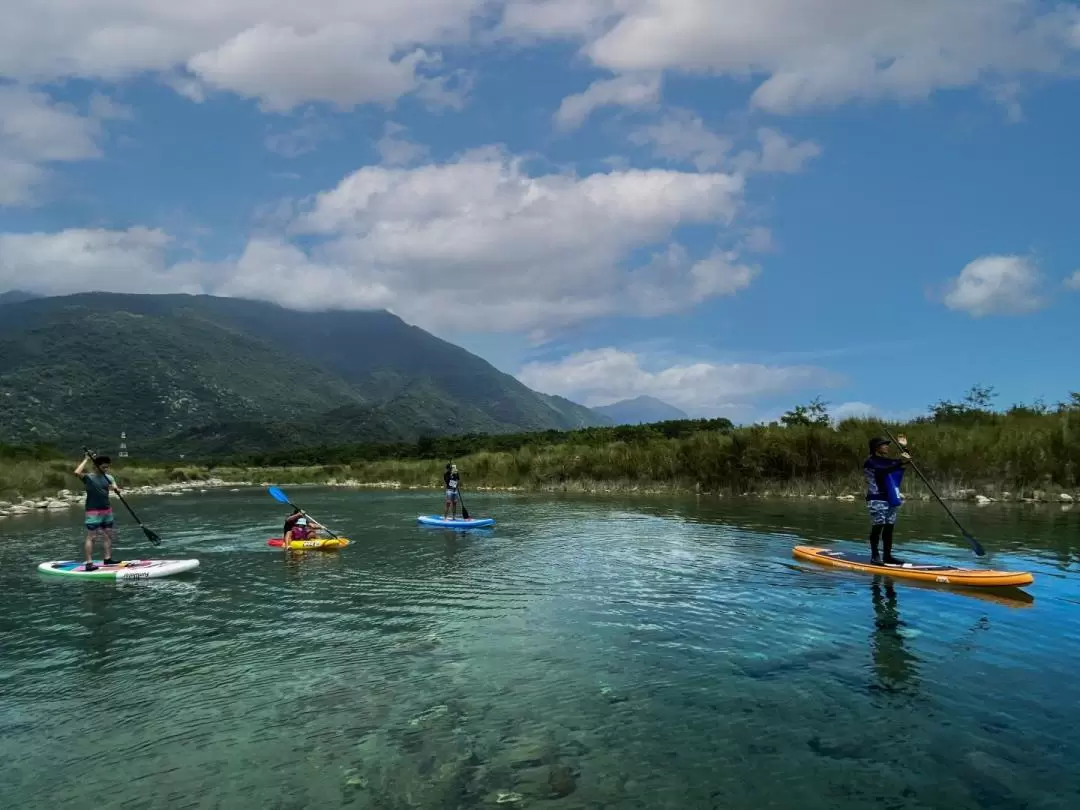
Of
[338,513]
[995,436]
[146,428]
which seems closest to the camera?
[995,436]

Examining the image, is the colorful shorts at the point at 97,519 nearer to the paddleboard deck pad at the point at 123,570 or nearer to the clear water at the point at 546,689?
the paddleboard deck pad at the point at 123,570

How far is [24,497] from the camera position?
138 feet

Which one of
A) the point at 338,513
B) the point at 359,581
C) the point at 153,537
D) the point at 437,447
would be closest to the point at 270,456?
the point at 437,447

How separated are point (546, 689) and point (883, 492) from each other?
10.6 m

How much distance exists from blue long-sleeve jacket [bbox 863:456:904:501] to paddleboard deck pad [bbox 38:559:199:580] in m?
17.0

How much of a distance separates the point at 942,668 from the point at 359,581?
12.2m

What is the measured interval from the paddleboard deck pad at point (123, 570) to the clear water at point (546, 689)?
1.04 ft

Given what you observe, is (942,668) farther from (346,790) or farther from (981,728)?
(346,790)

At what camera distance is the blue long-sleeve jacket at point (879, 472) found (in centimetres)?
1584

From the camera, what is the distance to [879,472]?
624 inches

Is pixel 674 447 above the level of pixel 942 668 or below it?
above

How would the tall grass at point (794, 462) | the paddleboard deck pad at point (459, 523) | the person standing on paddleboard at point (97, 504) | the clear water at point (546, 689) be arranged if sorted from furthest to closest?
the tall grass at point (794, 462) < the paddleboard deck pad at point (459, 523) < the person standing on paddleboard at point (97, 504) < the clear water at point (546, 689)

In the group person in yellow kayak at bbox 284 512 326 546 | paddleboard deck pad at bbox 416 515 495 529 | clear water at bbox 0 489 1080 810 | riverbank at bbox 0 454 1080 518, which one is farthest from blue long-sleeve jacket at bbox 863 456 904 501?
riverbank at bbox 0 454 1080 518

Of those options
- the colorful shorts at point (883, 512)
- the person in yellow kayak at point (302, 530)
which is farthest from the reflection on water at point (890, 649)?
the person in yellow kayak at point (302, 530)
